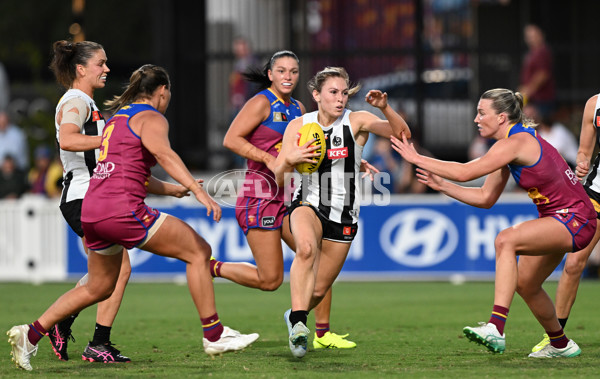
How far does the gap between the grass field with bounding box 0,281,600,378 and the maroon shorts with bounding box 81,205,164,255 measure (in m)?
0.89

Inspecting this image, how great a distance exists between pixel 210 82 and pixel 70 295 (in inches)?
408

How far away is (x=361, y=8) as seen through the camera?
17234 mm

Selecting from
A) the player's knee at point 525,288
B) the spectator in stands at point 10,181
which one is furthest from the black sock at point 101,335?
the spectator in stands at point 10,181

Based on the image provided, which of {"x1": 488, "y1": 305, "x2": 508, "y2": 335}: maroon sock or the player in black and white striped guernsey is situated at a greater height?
the player in black and white striped guernsey

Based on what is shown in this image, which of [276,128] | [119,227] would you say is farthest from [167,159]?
[276,128]

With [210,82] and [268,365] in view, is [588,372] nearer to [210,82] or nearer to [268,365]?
[268,365]

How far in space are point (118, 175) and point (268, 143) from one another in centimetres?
182

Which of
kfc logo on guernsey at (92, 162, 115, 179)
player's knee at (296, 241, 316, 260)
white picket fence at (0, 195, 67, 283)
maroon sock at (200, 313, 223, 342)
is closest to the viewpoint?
kfc logo on guernsey at (92, 162, 115, 179)

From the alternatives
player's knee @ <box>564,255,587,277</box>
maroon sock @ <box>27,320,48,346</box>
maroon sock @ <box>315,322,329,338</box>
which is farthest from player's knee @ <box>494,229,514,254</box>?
maroon sock @ <box>27,320,48,346</box>

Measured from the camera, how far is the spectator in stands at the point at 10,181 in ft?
55.0

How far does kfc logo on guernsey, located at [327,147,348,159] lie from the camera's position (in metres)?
8.13

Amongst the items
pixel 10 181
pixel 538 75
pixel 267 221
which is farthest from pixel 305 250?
pixel 10 181

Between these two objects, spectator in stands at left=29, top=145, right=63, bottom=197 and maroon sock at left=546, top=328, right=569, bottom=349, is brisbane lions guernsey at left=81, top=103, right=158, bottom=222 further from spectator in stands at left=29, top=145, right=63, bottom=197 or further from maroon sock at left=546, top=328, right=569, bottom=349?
spectator in stands at left=29, top=145, right=63, bottom=197

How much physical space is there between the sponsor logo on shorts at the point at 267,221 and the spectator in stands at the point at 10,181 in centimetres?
903
